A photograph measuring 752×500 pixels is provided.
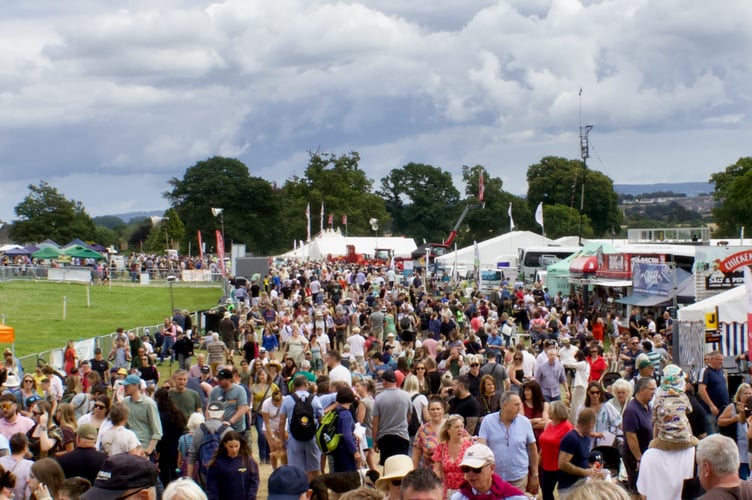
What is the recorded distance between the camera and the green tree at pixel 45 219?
105500 mm

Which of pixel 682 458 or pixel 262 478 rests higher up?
pixel 682 458

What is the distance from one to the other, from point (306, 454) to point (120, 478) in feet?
15.6

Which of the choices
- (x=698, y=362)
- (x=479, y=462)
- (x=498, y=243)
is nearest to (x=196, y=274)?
(x=498, y=243)

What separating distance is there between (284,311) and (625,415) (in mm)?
18526

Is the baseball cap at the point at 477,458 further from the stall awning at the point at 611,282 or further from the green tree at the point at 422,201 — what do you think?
the green tree at the point at 422,201

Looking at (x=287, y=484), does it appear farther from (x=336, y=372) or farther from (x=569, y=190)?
(x=569, y=190)

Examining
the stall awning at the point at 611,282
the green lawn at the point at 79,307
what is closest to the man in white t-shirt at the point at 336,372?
the green lawn at the point at 79,307

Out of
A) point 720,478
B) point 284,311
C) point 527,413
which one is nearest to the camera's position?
point 720,478

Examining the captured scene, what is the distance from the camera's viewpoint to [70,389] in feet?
40.6

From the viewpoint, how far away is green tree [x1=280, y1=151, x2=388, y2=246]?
117 metres

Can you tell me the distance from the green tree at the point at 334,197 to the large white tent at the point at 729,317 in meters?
94.6

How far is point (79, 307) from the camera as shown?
4256 centimetres

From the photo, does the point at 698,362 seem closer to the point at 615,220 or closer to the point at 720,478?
the point at 720,478

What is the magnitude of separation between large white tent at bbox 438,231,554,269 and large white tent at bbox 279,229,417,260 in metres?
16.6
